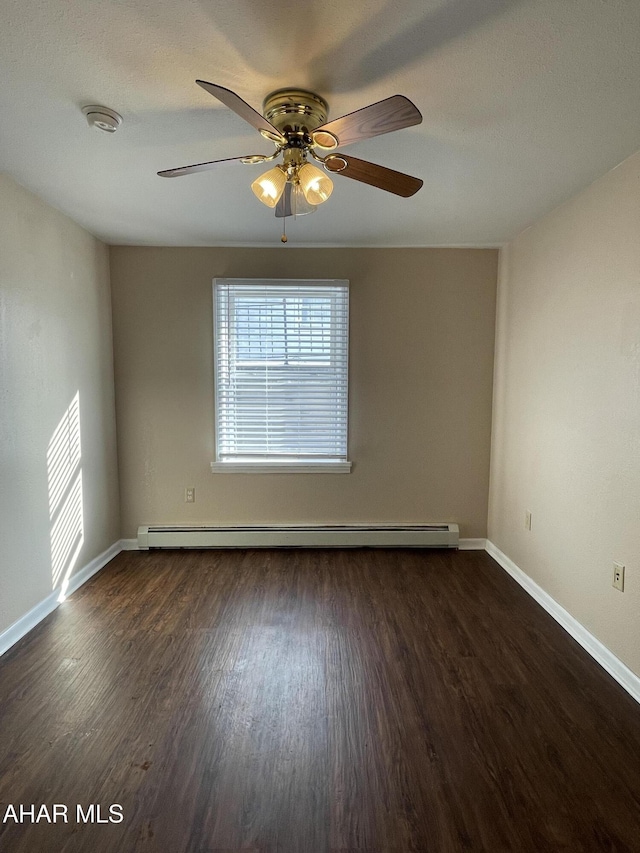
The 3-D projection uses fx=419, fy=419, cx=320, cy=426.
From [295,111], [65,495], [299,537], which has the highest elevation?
[295,111]

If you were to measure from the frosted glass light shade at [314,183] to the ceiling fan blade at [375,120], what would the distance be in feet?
0.42

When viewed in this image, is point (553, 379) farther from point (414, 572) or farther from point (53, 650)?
point (53, 650)

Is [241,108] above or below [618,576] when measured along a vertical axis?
above

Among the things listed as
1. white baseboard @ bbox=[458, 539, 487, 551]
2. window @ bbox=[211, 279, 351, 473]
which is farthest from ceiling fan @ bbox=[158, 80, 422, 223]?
white baseboard @ bbox=[458, 539, 487, 551]

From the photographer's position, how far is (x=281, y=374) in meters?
3.44

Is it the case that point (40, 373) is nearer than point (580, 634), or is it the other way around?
point (580, 634)

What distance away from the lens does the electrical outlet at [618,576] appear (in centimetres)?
202

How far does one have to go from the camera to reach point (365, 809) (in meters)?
1.37

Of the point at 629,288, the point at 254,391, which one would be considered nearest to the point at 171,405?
the point at 254,391

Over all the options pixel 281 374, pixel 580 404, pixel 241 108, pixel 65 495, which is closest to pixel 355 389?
pixel 281 374

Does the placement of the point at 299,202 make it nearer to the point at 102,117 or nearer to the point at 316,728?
the point at 102,117

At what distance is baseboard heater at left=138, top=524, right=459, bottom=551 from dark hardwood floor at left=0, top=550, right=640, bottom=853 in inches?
28.7

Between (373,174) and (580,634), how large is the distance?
253 cm

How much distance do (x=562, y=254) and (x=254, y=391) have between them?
2.33m
